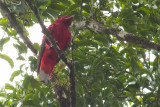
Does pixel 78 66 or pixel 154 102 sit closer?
pixel 154 102

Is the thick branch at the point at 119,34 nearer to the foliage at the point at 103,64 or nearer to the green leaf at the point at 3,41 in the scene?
the foliage at the point at 103,64

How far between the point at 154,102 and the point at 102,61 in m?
0.68

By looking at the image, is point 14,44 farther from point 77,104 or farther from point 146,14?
point 146,14

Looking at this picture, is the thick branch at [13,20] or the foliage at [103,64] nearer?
the foliage at [103,64]

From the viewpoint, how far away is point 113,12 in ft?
7.50

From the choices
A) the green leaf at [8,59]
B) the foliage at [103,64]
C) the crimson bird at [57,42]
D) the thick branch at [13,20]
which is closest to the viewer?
the foliage at [103,64]

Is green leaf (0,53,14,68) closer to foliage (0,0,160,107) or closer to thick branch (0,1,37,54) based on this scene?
foliage (0,0,160,107)

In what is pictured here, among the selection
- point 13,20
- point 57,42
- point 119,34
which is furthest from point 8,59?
point 119,34

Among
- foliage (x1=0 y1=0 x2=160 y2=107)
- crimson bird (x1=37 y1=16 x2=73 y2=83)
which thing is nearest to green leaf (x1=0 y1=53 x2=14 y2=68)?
foliage (x1=0 y1=0 x2=160 y2=107)

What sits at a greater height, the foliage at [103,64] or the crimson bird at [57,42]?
the crimson bird at [57,42]

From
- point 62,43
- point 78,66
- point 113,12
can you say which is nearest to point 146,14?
point 113,12

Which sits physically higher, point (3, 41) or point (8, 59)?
point (3, 41)

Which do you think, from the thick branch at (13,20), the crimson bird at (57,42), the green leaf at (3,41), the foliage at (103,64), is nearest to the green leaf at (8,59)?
the foliage at (103,64)

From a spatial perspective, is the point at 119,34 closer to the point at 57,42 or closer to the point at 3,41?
the point at 57,42
